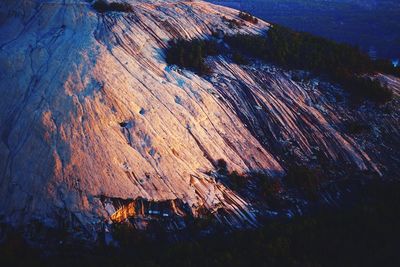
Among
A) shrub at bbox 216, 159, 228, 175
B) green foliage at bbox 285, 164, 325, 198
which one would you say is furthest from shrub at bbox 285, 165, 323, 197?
shrub at bbox 216, 159, 228, 175

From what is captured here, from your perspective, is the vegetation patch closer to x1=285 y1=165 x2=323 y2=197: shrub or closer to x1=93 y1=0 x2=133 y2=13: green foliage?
x1=93 y1=0 x2=133 y2=13: green foliage

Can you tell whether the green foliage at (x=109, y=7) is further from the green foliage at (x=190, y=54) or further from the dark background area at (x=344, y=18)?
the dark background area at (x=344, y=18)

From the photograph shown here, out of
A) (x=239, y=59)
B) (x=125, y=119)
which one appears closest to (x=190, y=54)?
(x=239, y=59)

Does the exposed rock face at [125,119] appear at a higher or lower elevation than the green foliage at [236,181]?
higher

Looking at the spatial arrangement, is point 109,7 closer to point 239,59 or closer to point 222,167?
point 239,59

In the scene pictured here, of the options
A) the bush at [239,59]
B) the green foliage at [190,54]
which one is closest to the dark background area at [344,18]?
Result: the bush at [239,59]

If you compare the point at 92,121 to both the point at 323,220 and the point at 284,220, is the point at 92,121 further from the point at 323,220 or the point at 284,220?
the point at 323,220
